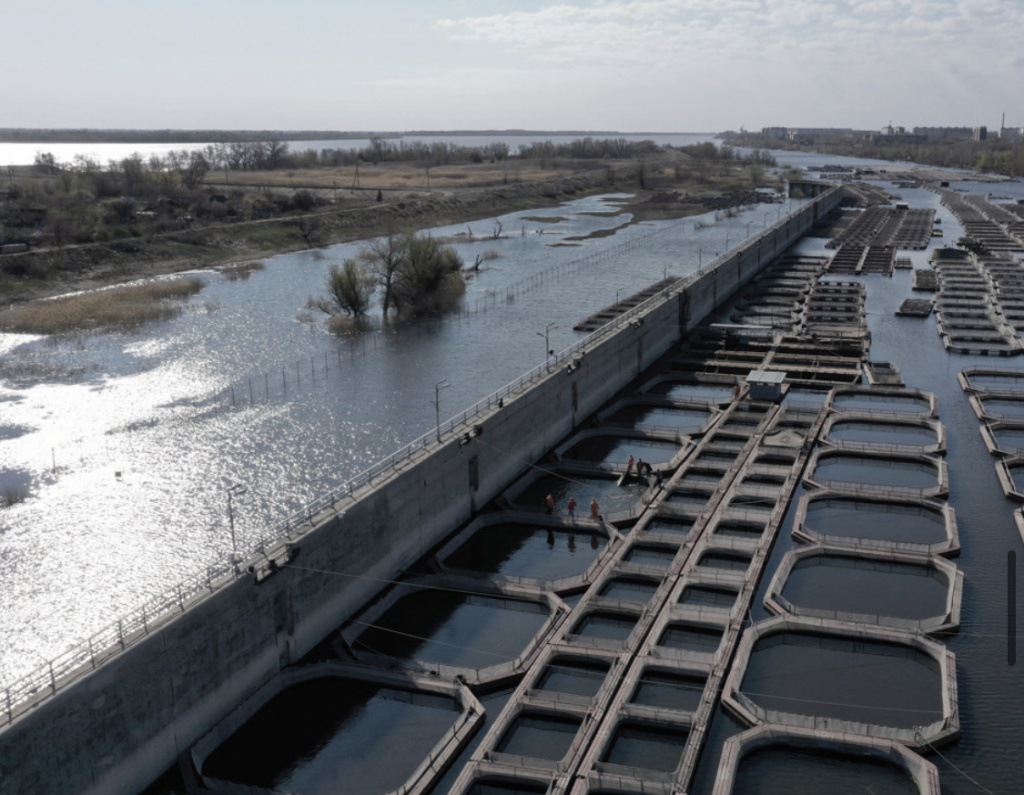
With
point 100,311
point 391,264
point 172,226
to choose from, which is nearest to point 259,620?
point 391,264

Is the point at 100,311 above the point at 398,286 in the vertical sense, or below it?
below

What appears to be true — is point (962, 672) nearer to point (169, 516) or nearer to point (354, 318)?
point (169, 516)

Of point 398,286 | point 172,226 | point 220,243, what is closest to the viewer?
point 398,286

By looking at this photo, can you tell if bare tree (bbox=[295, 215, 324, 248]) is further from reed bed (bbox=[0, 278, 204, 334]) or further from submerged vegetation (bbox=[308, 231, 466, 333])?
submerged vegetation (bbox=[308, 231, 466, 333])

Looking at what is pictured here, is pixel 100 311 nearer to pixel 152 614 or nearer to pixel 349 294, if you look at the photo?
pixel 349 294

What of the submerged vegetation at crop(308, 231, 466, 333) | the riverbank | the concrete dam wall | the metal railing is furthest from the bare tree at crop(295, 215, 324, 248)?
the concrete dam wall

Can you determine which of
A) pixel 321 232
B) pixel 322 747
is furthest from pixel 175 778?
pixel 321 232
